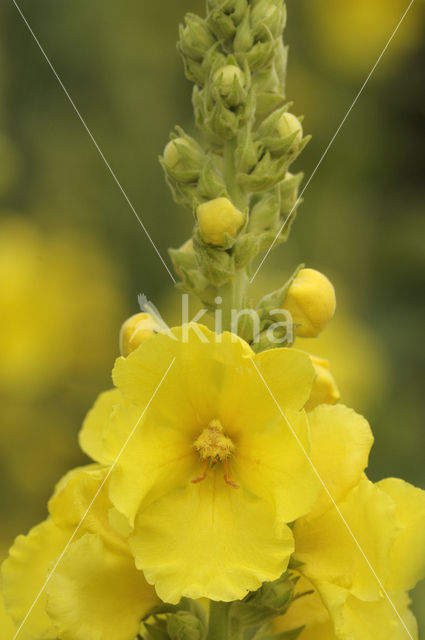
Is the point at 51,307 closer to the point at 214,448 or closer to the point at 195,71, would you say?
the point at 195,71

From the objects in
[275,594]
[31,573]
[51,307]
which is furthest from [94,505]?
[51,307]

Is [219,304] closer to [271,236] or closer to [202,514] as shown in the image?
[271,236]

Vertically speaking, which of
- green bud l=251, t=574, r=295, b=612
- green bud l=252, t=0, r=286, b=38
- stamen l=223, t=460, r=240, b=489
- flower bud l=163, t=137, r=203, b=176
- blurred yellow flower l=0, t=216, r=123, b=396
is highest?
green bud l=252, t=0, r=286, b=38

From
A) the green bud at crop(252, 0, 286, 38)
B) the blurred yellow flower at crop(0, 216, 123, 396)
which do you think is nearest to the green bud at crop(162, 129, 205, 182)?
the green bud at crop(252, 0, 286, 38)

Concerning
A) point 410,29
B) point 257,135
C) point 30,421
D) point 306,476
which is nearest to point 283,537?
point 306,476

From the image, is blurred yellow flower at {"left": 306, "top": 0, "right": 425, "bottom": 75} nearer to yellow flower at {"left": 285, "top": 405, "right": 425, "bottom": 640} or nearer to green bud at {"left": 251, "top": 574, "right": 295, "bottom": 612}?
yellow flower at {"left": 285, "top": 405, "right": 425, "bottom": 640}

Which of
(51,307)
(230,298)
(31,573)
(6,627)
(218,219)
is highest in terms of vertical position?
(218,219)
